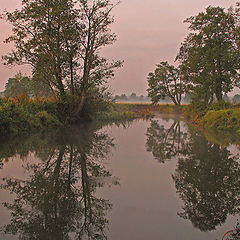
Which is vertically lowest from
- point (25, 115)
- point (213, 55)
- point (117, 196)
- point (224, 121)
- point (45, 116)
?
point (117, 196)

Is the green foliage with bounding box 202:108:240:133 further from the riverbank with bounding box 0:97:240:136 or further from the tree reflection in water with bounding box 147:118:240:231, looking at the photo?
the tree reflection in water with bounding box 147:118:240:231

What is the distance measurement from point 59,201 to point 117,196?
1090 mm

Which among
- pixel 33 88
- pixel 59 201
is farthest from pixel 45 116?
pixel 33 88

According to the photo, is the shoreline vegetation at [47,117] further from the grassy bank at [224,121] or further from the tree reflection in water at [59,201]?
the tree reflection in water at [59,201]

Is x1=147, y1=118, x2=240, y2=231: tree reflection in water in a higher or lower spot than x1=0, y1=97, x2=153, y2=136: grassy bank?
→ lower

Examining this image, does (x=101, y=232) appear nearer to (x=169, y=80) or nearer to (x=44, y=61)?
(x=44, y=61)

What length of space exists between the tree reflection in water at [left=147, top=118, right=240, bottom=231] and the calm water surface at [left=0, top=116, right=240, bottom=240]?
0.01 meters

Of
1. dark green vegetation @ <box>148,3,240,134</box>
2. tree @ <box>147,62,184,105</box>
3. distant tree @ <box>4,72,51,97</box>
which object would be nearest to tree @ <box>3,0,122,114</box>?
distant tree @ <box>4,72,51,97</box>

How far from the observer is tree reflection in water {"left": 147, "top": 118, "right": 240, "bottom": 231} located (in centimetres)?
341

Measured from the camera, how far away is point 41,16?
14.8 m

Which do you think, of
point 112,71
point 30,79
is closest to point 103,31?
point 112,71

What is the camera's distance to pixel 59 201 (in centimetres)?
370

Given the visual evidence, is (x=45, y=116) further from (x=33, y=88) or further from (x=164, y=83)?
(x=164, y=83)

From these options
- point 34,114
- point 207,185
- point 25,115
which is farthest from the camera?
point 34,114
